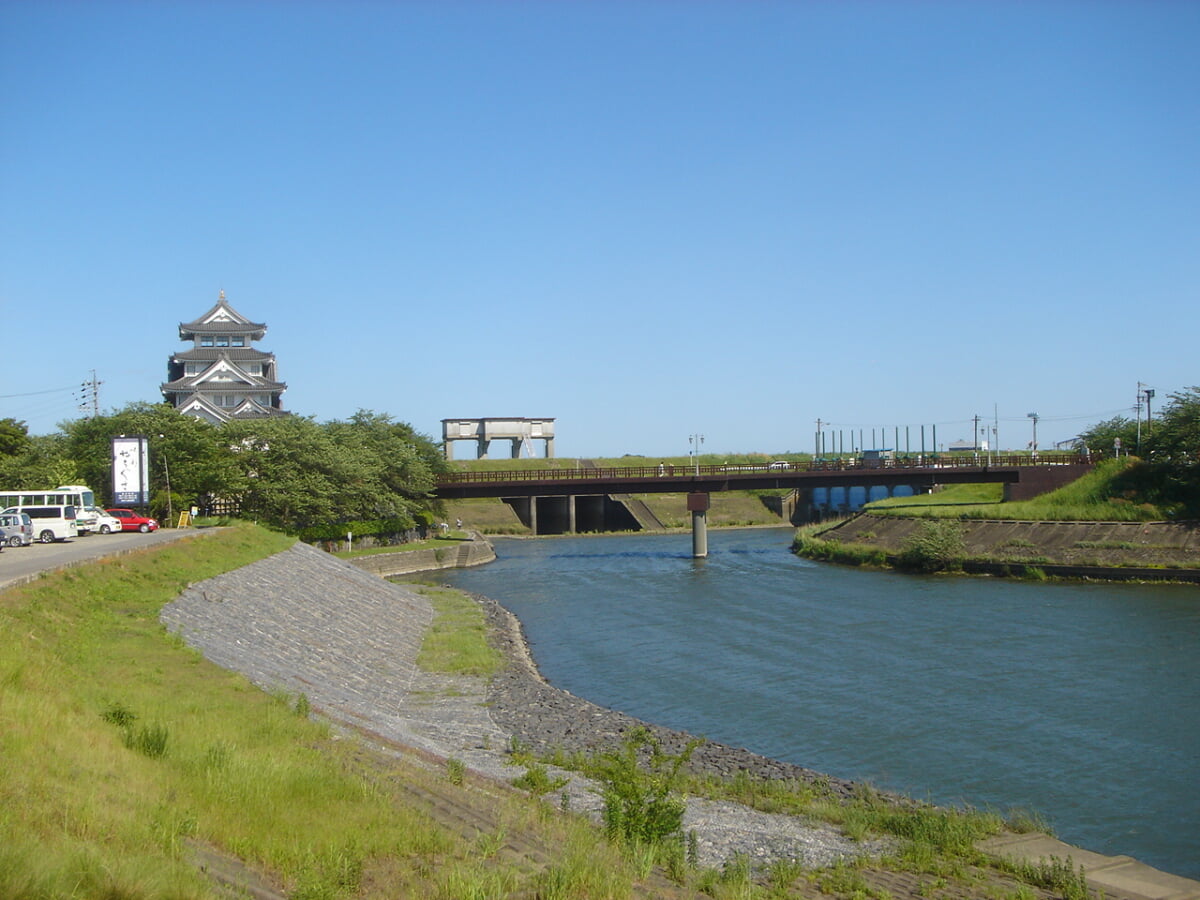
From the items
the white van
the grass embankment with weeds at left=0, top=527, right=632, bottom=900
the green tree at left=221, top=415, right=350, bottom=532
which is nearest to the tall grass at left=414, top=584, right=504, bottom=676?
the grass embankment with weeds at left=0, top=527, right=632, bottom=900

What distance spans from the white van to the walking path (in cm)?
1026

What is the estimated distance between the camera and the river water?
21.2 m

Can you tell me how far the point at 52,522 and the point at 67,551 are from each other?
8919 millimetres

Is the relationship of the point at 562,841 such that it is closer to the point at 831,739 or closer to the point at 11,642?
the point at 11,642

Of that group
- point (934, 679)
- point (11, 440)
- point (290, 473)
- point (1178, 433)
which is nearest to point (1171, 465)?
point (1178, 433)

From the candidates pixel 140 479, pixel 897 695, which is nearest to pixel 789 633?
pixel 897 695

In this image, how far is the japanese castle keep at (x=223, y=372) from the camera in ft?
327

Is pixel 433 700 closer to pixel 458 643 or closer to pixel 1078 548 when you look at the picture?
pixel 458 643

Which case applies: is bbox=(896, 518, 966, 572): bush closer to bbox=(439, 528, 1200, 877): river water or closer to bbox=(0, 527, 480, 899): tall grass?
bbox=(439, 528, 1200, 877): river water

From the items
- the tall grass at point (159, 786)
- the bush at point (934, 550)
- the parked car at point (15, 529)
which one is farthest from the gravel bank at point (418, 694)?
the bush at point (934, 550)

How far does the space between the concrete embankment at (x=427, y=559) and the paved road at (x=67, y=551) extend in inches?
708

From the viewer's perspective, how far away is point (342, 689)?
26219 mm

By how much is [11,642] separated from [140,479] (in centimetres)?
3996

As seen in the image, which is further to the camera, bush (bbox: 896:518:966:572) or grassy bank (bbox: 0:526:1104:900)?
bush (bbox: 896:518:966:572)
